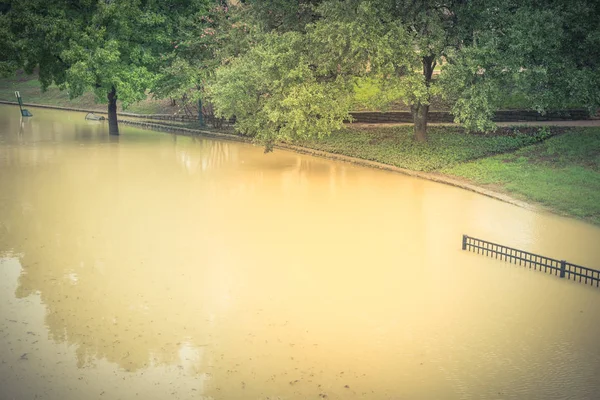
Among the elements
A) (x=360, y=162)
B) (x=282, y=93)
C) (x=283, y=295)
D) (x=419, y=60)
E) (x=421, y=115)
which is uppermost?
(x=419, y=60)

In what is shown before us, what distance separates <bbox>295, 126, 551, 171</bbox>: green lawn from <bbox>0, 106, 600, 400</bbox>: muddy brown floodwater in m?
2.95

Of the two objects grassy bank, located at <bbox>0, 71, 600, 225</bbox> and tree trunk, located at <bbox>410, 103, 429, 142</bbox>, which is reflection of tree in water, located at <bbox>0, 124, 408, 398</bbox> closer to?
grassy bank, located at <bbox>0, 71, 600, 225</bbox>

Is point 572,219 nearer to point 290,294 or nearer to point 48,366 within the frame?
point 290,294

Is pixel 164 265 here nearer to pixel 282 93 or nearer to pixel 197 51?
pixel 282 93

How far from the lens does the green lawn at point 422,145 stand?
2741 cm

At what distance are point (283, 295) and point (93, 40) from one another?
23370 mm

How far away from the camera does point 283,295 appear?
559 inches

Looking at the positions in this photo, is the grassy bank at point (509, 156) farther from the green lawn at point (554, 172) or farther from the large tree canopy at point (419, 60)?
the large tree canopy at point (419, 60)

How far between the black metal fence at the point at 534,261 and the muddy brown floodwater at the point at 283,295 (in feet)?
1.01

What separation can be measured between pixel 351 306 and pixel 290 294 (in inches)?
56.3

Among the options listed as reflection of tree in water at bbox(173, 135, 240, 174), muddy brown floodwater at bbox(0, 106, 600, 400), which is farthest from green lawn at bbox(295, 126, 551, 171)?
reflection of tree in water at bbox(173, 135, 240, 174)

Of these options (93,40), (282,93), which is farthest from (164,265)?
(93,40)

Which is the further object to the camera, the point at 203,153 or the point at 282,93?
the point at 203,153

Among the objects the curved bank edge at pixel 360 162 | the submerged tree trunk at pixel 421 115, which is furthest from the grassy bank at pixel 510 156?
the submerged tree trunk at pixel 421 115
